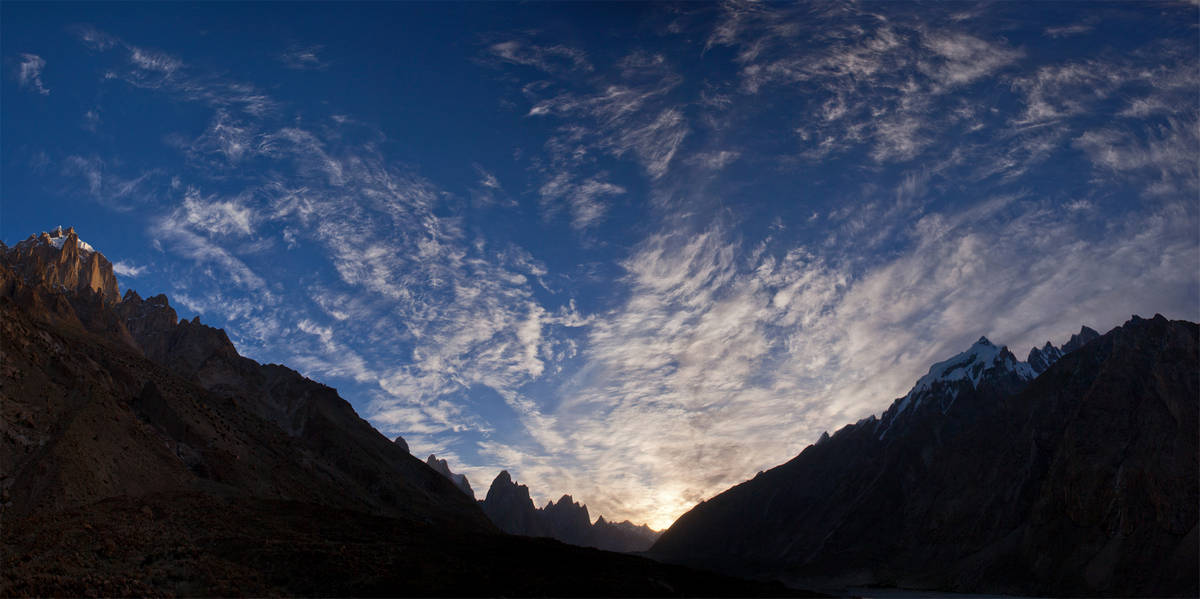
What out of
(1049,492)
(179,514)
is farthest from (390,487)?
(1049,492)

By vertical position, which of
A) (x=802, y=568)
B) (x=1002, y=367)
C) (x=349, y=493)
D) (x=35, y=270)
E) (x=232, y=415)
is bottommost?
(x=802, y=568)

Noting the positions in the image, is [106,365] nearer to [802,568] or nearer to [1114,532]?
[1114,532]

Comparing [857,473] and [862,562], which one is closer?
[862,562]

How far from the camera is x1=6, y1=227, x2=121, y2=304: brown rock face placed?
107125 millimetres

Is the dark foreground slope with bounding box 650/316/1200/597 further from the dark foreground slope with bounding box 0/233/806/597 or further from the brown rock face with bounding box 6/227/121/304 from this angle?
the brown rock face with bounding box 6/227/121/304

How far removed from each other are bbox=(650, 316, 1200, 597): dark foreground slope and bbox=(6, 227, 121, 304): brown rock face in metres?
161

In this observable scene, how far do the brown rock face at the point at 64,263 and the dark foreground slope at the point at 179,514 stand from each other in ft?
125

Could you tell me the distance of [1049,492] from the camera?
112938 millimetres

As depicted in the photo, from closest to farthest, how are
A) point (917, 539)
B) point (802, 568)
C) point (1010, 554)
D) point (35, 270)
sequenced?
point (35, 270) < point (1010, 554) < point (917, 539) < point (802, 568)

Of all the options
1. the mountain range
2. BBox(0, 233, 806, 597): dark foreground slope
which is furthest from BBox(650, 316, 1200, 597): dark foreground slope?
BBox(0, 233, 806, 597): dark foreground slope

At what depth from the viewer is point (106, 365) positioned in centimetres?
6188

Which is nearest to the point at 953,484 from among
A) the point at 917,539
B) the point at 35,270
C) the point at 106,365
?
the point at 917,539

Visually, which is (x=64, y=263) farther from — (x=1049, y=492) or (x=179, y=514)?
(x=1049, y=492)

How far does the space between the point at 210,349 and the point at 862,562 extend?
150 m
